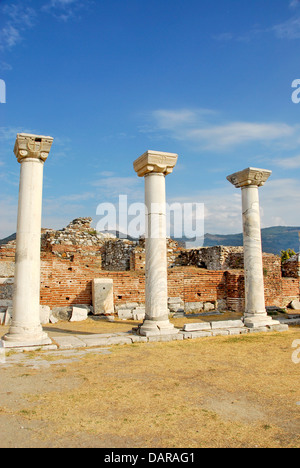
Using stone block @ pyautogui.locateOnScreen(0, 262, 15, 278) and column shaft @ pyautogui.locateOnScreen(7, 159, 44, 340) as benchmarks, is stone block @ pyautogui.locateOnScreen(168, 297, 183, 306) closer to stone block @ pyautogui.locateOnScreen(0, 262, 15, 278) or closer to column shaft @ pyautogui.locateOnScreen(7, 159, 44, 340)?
stone block @ pyautogui.locateOnScreen(0, 262, 15, 278)

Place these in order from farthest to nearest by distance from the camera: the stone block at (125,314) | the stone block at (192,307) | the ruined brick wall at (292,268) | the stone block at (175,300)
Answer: the ruined brick wall at (292,268) → the stone block at (192,307) → the stone block at (175,300) → the stone block at (125,314)

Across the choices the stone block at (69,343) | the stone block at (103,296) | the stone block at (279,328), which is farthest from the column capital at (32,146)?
the stone block at (279,328)

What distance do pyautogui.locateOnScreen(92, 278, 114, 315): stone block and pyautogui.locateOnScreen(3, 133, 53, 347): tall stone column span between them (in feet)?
15.0

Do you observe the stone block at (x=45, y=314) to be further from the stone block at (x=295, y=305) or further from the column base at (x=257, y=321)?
the stone block at (x=295, y=305)

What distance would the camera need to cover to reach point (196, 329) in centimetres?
945

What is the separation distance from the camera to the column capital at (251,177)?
10766 millimetres

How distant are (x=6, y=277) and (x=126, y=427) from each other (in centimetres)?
967

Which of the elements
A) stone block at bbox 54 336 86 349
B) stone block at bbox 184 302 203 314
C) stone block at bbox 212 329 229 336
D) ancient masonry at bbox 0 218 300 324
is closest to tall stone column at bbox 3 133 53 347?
stone block at bbox 54 336 86 349

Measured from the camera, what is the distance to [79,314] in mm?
12102

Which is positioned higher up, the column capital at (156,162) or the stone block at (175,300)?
the column capital at (156,162)

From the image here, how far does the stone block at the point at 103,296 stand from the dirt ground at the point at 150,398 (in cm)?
492

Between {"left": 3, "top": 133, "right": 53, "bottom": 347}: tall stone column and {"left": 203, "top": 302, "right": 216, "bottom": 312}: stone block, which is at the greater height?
{"left": 3, "top": 133, "right": 53, "bottom": 347}: tall stone column

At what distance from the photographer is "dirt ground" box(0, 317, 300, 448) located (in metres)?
3.38
